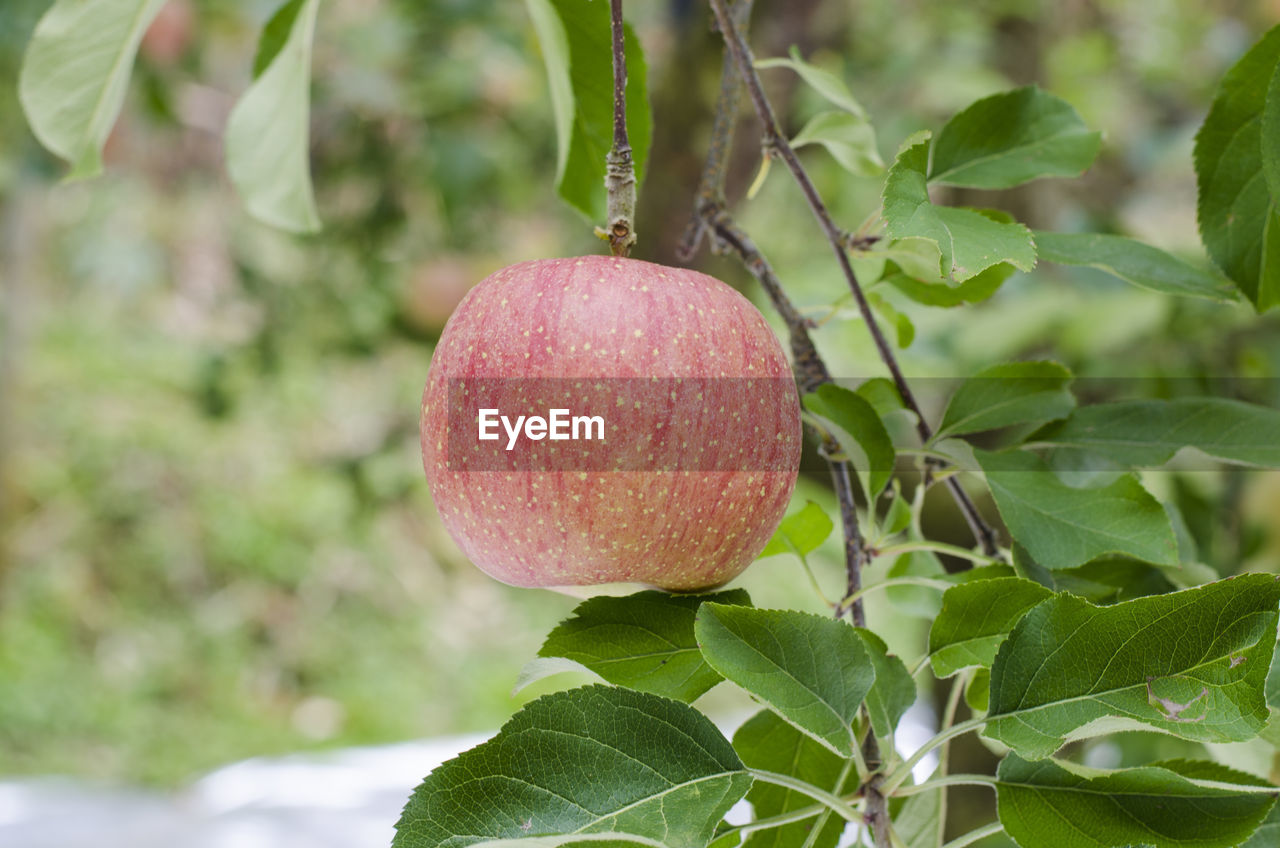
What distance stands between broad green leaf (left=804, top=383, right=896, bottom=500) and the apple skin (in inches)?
1.5

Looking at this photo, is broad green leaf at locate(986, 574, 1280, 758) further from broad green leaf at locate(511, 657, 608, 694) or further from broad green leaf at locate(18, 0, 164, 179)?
broad green leaf at locate(18, 0, 164, 179)

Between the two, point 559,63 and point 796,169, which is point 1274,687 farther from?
point 559,63

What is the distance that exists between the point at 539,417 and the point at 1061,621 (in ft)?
0.55

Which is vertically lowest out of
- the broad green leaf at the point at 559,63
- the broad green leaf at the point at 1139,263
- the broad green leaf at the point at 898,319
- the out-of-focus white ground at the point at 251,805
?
the out-of-focus white ground at the point at 251,805

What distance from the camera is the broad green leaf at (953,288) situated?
42 centimetres

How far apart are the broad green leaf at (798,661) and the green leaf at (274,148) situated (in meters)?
0.35

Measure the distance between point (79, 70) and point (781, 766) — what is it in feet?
1.48

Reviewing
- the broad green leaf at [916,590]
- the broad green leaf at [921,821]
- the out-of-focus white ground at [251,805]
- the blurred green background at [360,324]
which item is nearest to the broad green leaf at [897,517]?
the broad green leaf at [916,590]

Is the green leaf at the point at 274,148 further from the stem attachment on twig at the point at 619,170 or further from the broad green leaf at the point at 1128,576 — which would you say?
the broad green leaf at the point at 1128,576

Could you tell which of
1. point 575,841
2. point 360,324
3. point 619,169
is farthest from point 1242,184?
point 360,324

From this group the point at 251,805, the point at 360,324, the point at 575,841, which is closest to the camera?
the point at 575,841

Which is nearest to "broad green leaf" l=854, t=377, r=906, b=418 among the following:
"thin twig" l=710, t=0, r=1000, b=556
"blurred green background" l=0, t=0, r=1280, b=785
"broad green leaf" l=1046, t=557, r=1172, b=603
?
"thin twig" l=710, t=0, r=1000, b=556

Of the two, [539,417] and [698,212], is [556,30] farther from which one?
[539,417]

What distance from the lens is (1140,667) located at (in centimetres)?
29
